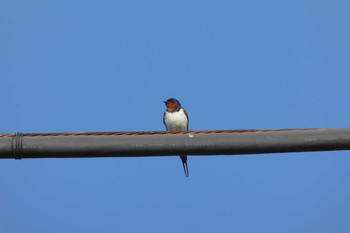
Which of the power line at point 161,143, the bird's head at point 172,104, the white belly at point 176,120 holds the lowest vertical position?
the power line at point 161,143

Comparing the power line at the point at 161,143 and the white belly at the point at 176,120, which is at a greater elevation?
the white belly at the point at 176,120

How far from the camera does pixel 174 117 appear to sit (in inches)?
464

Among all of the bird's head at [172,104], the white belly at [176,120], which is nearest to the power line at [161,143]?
the white belly at [176,120]

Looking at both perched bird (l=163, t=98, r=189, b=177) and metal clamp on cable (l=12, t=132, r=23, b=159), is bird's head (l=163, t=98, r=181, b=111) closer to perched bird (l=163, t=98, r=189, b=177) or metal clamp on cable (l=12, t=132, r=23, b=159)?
perched bird (l=163, t=98, r=189, b=177)

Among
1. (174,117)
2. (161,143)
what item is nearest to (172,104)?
(174,117)

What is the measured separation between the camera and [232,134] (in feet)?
16.7

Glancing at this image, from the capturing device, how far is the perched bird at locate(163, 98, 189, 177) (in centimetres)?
1179

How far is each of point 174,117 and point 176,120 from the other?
5 cm

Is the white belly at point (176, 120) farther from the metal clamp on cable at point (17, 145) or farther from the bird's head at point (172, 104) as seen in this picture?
the metal clamp on cable at point (17, 145)

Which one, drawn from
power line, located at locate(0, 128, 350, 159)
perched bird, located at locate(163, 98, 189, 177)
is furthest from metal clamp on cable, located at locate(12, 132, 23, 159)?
perched bird, located at locate(163, 98, 189, 177)

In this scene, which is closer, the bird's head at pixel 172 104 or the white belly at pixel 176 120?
the white belly at pixel 176 120

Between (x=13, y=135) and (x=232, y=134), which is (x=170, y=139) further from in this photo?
(x=13, y=135)

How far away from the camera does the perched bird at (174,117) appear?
1179 centimetres

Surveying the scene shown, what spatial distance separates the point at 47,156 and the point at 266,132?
123cm
